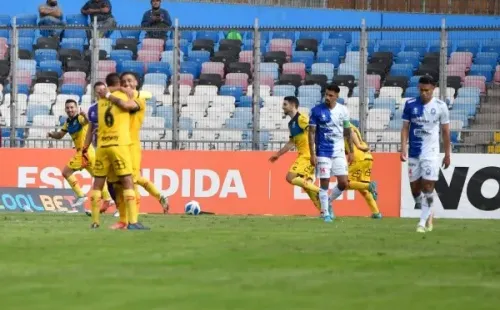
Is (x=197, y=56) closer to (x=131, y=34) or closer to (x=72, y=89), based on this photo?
(x=131, y=34)

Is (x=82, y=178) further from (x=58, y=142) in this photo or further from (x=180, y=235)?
(x=180, y=235)

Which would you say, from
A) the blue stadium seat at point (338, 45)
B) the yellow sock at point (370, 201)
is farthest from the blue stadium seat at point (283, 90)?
the yellow sock at point (370, 201)

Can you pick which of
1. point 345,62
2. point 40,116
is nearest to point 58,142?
point 40,116

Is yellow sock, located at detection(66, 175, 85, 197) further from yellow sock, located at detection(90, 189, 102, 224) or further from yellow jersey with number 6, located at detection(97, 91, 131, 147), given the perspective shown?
yellow jersey with number 6, located at detection(97, 91, 131, 147)

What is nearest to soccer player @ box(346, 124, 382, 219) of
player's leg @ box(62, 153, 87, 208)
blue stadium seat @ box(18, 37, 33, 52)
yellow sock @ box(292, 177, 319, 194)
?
yellow sock @ box(292, 177, 319, 194)

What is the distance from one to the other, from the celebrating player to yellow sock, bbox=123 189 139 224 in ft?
17.7

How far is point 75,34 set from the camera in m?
29.8

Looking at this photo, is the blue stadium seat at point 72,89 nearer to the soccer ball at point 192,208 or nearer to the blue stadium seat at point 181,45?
the blue stadium seat at point 181,45

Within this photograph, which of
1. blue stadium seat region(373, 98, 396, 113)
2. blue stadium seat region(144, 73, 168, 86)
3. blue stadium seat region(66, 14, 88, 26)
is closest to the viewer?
blue stadium seat region(373, 98, 396, 113)

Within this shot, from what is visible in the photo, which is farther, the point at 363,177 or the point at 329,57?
the point at 329,57

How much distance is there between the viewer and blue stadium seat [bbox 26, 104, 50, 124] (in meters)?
29.1

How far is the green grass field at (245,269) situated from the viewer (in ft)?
33.2

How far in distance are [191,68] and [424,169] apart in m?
10.2

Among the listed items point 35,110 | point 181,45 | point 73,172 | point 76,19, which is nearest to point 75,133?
point 73,172
